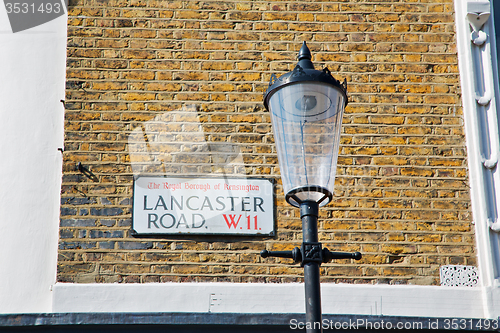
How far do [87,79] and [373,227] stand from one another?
2577 millimetres

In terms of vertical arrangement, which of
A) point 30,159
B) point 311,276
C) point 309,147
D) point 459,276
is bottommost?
point 311,276

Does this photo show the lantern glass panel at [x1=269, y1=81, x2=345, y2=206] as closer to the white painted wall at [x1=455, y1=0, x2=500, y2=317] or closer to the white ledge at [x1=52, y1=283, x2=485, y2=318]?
the white ledge at [x1=52, y1=283, x2=485, y2=318]

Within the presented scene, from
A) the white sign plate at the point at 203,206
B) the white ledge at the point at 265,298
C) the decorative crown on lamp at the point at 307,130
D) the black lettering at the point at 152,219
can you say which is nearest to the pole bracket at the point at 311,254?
the decorative crown on lamp at the point at 307,130

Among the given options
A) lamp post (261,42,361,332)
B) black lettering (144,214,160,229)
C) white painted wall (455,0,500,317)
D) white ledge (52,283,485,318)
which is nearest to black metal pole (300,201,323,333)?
lamp post (261,42,361,332)

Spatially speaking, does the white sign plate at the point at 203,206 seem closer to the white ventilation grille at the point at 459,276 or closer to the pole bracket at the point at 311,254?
the white ventilation grille at the point at 459,276

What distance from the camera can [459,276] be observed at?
14.8ft

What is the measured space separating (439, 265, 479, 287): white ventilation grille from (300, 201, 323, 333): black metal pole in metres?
1.88

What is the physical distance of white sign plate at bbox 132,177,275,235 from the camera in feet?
15.1

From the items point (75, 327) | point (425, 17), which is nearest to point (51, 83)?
point (75, 327)

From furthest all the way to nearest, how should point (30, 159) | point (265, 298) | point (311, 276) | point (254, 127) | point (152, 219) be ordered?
1. point (254, 127)
2. point (30, 159)
3. point (152, 219)
4. point (265, 298)
5. point (311, 276)

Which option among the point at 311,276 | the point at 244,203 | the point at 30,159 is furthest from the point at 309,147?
the point at 30,159

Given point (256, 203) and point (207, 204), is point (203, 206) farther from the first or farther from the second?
point (256, 203)

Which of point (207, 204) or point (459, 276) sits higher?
point (207, 204)

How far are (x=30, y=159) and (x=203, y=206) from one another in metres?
1.42
